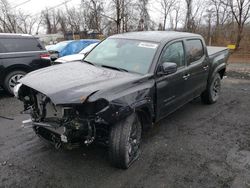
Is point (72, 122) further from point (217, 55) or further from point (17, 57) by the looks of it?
point (17, 57)

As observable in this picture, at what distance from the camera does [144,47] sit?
3871 millimetres

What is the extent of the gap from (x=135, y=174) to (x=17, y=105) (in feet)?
13.7

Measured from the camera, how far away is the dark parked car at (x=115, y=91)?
2766 mm

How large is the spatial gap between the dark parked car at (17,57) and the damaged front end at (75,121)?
396cm

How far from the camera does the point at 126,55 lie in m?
3.90

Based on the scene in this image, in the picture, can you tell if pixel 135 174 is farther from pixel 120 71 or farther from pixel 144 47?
pixel 144 47

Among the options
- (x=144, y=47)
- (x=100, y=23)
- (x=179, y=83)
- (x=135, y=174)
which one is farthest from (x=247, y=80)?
(x=100, y=23)

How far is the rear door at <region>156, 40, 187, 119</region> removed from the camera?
3.68m

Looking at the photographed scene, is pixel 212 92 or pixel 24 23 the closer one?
pixel 212 92

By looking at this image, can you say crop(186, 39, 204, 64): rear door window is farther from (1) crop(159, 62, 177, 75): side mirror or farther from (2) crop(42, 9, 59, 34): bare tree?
(2) crop(42, 9, 59, 34): bare tree

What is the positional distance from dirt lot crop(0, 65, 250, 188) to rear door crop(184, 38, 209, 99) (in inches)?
29.2

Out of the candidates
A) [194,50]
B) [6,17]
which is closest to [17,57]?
[194,50]

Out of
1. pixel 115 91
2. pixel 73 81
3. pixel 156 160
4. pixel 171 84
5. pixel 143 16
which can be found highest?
pixel 143 16

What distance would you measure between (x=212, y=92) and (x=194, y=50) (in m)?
1.62
